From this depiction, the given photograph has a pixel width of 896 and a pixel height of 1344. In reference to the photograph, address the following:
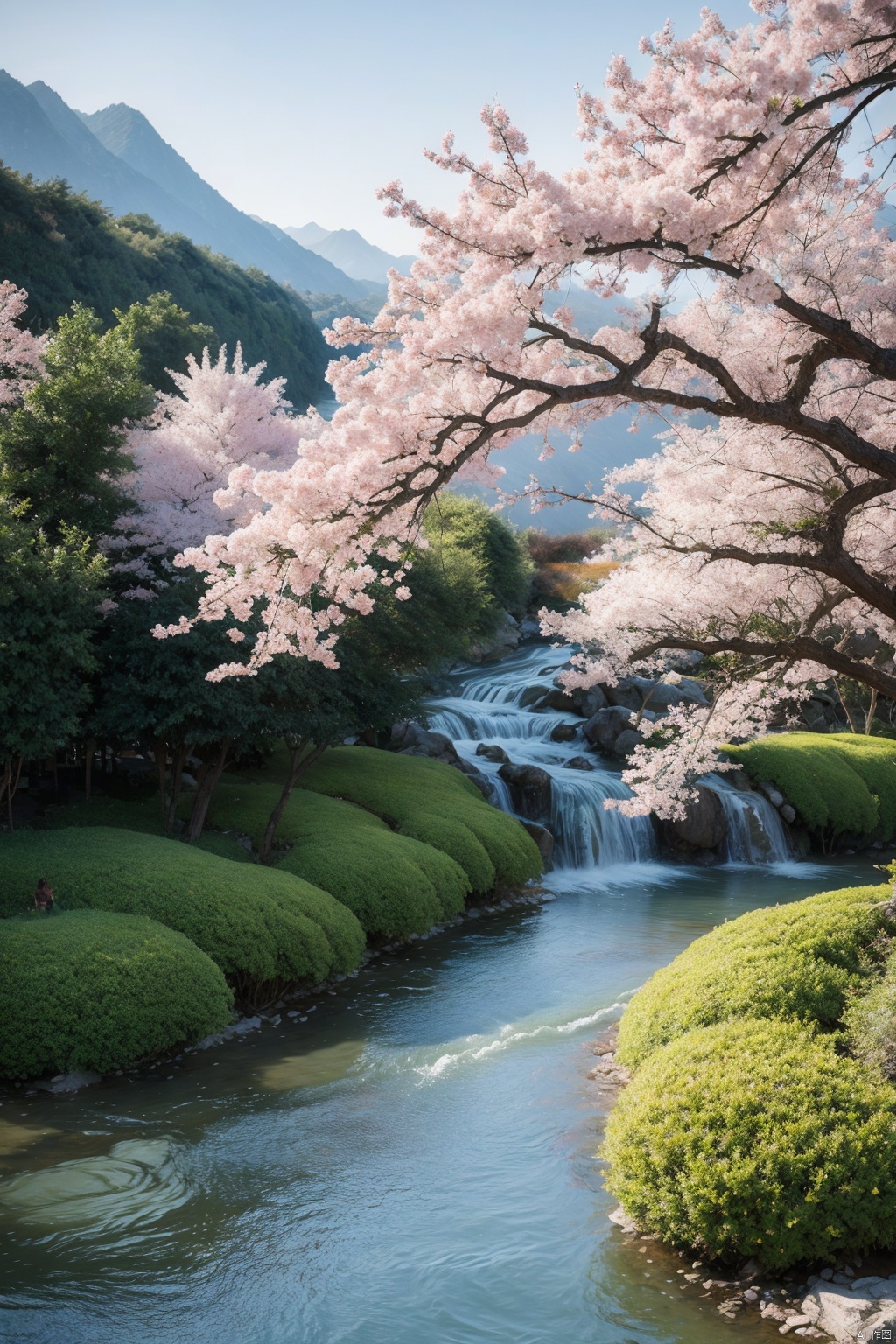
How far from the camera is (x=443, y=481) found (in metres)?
8.13

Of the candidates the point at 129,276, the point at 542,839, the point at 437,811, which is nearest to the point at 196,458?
the point at 437,811

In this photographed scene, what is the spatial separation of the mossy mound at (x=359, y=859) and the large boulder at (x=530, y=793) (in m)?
6.73

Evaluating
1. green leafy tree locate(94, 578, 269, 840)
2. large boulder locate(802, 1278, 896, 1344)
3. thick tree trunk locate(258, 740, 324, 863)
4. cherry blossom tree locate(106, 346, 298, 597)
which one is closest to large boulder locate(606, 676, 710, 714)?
cherry blossom tree locate(106, 346, 298, 597)

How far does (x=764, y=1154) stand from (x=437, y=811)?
595 inches

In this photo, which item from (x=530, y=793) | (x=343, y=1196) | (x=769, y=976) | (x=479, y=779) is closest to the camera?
(x=343, y=1196)

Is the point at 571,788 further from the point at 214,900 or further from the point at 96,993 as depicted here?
the point at 96,993

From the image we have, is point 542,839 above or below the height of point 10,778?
below

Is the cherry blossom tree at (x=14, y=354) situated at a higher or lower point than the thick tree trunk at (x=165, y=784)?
higher

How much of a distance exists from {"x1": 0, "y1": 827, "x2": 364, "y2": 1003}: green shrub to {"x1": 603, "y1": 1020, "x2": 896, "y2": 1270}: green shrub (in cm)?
Answer: 668

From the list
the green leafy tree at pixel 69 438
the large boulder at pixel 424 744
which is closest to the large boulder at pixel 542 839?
the large boulder at pixel 424 744

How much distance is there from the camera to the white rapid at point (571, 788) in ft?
87.5

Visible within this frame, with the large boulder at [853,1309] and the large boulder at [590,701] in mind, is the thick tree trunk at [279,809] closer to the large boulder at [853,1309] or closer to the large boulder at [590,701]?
the large boulder at [853,1309]

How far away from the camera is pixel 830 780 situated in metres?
30.8

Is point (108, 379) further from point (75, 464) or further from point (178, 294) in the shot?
point (178, 294)
